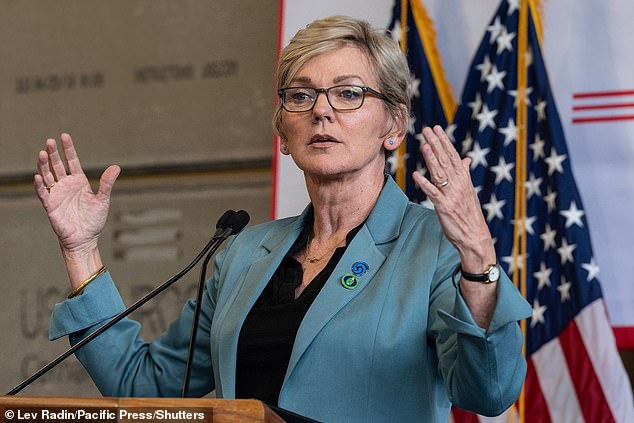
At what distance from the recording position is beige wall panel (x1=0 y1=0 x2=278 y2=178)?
536 cm

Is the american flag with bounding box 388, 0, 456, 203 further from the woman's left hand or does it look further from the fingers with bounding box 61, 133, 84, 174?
the woman's left hand

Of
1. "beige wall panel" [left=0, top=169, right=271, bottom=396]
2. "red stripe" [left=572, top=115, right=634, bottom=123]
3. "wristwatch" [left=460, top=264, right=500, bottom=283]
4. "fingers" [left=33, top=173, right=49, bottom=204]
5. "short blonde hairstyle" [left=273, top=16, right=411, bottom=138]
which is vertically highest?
"short blonde hairstyle" [left=273, top=16, right=411, bottom=138]

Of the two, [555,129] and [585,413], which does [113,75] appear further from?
[585,413]

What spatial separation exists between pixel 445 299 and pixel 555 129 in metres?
1.73

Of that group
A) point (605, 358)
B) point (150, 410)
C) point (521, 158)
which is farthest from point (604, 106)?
point (150, 410)

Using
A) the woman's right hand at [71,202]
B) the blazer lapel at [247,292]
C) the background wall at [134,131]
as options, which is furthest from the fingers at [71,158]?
the background wall at [134,131]

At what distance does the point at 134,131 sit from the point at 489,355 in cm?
384

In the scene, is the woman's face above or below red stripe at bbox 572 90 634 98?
above

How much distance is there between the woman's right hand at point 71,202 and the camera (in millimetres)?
2592

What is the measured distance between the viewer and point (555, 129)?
149 inches

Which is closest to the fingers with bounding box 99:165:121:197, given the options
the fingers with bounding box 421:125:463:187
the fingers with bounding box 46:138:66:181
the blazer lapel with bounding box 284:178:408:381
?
the fingers with bounding box 46:138:66:181

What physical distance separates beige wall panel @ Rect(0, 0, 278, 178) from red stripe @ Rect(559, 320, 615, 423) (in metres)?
2.12

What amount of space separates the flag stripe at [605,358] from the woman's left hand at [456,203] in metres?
1.74

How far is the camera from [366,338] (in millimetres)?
2217
